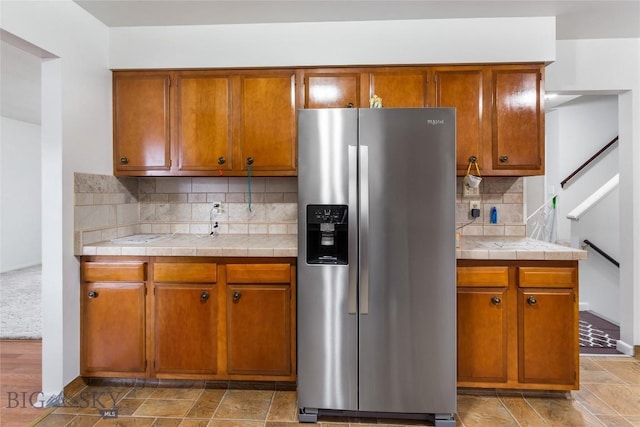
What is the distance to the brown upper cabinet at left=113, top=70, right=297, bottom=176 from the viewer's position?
2.69 meters

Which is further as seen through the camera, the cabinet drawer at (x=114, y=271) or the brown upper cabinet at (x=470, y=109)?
the brown upper cabinet at (x=470, y=109)

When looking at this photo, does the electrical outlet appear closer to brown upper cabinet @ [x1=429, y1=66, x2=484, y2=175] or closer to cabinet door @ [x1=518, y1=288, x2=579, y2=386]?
brown upper cabinet @ [x1=429, y1=66, x2=484, y2=175]

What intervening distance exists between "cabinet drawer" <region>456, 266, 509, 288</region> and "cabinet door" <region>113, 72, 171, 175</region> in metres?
2.18

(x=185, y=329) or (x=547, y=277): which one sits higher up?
(x=547, y=277)

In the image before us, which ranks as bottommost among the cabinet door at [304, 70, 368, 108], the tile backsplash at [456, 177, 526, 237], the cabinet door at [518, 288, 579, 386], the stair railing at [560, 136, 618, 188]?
the cabinet door at [518, 288, 579, 386]

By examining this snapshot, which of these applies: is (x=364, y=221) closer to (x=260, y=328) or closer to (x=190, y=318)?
(x=260, y=328)

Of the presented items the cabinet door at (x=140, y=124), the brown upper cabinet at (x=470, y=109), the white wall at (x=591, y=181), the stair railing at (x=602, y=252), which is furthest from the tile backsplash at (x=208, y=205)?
the stair railing at (x=602, y=252)

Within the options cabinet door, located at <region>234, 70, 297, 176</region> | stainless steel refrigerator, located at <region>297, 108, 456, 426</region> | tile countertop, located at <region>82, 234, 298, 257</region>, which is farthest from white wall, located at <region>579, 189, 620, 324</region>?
tile countertop, located at <region>82, 234, 298, 257</region>

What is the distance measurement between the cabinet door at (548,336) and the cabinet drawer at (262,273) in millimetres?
1443

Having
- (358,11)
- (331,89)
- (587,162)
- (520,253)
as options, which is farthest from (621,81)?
(331,89)

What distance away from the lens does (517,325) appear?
2.27 meters

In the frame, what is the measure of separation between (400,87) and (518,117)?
0.85m

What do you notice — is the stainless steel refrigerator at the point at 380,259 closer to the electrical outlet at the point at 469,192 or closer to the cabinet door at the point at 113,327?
the electrical outlet at the point at 469,192

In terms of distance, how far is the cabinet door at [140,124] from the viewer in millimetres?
2742
